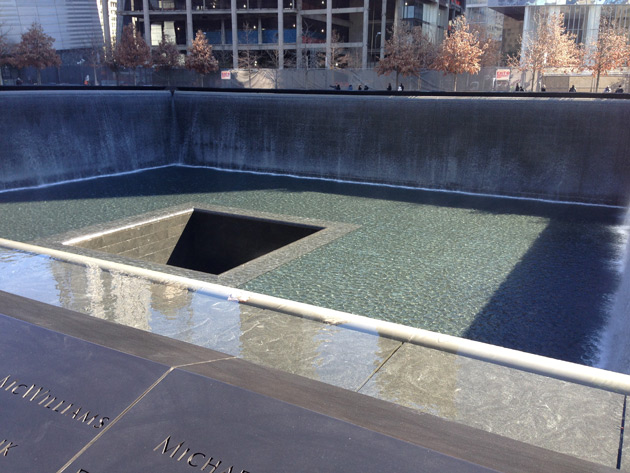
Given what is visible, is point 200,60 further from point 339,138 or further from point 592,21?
point 592,21

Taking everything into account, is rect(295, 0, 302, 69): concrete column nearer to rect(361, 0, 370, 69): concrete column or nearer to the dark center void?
rect(361, 0, 370, 69): concrete column

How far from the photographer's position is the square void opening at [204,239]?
8883 millimetres

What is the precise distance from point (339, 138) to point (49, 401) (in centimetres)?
1136

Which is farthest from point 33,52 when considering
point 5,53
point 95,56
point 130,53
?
point 130,53

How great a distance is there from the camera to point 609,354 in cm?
509

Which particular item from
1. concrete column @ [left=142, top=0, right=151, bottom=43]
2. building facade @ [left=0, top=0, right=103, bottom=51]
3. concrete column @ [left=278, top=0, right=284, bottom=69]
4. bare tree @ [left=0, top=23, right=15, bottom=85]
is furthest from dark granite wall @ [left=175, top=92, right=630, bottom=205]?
building facade @ [left=0, top=0, right=103, bottom=51]

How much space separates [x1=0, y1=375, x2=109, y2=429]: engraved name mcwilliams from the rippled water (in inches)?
137

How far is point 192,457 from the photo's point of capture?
2.07 m

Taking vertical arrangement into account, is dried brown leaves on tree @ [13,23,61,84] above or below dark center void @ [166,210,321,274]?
above

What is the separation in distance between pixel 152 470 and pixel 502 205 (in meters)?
9.75

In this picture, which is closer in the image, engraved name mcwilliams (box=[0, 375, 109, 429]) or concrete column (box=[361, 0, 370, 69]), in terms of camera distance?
engraved name mcwilliams (box=[0, 375, 109, 429])

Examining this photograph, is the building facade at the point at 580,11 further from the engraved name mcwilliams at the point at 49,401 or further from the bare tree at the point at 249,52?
the engraved name mcwilliams at the point at 49,401

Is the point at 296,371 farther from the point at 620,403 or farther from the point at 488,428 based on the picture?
the point at 620,403

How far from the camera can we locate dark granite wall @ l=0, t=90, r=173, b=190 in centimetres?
1199
